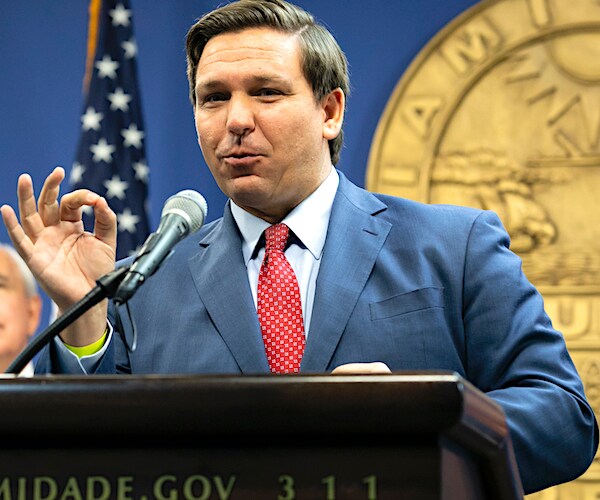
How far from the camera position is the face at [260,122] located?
7.63 feet

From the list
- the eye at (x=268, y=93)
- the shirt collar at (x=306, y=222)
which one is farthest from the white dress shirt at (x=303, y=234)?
the eye at (x=268, y=93)

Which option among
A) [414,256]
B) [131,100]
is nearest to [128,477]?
[414,256]

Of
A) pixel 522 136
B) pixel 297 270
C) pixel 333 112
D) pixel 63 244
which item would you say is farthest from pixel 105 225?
pixel 522 136

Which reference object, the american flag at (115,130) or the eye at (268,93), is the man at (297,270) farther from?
the american flag at (115,130)

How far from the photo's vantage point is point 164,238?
161cm

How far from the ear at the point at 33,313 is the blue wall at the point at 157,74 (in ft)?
1.36

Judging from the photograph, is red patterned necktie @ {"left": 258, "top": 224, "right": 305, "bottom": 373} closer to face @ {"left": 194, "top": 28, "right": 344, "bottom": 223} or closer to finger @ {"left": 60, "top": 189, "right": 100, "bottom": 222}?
face @ {"left": 194, "top": 28, "right": 344, "bottom": 223}

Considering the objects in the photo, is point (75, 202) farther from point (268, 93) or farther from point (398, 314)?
point (398, 314)

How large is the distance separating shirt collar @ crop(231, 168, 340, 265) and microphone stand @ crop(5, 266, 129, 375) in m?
0.92

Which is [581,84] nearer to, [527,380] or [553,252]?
[553,252]

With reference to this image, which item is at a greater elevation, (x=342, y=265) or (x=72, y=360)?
(x=342, y=265)

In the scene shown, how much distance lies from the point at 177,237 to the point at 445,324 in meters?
0.79

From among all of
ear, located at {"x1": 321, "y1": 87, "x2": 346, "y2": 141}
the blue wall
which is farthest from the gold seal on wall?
ear, located at {"x1": 321, "y1": 87, "x2": 346, "y2": 141}

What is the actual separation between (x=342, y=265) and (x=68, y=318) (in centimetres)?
91
